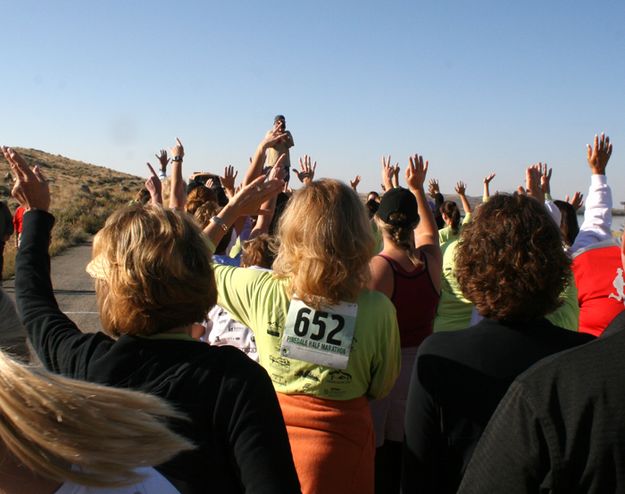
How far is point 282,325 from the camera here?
2.75 metres

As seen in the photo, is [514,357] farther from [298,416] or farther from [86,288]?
[86,288]

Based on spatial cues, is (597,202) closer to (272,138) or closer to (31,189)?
Answer: (272,138)

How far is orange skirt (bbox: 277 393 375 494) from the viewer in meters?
2.64

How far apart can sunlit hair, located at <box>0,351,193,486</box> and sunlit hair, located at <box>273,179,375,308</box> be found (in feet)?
4.84

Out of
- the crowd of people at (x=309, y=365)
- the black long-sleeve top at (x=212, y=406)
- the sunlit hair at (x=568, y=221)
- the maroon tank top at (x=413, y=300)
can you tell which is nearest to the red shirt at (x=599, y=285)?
the crowd of people at (x=309, y=365)

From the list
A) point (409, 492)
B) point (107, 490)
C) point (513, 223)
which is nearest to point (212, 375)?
point (107, 490)

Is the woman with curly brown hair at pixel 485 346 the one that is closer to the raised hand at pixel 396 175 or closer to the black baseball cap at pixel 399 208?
the black baseball cap at pixel 399 208

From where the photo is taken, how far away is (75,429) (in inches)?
43.5

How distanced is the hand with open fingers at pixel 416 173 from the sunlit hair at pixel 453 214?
3321mm

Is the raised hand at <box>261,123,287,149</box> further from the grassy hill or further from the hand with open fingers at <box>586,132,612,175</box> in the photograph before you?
the grassy hill

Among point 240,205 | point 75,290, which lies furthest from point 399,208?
point 75,290

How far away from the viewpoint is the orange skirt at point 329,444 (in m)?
2.64

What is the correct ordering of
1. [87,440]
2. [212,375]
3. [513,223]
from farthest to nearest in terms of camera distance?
[513,223], [212,375], [87,440]

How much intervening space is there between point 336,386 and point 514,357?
80 centimetres
